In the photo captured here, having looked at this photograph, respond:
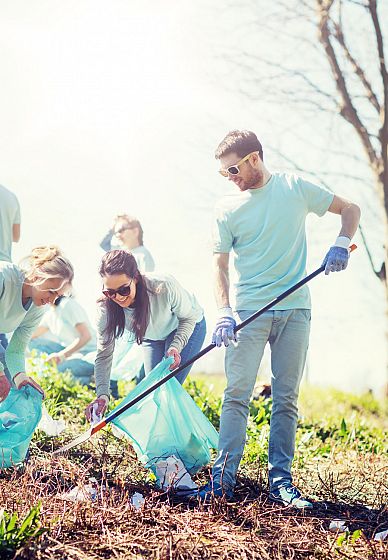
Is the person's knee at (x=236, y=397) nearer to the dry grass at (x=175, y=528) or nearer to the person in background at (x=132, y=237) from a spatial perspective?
the dry grass at (x=175, y=528)

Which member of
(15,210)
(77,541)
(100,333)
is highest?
(15,210)

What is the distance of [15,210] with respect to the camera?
186 inches

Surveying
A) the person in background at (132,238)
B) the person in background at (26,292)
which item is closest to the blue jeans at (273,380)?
the person in background at (26,292)

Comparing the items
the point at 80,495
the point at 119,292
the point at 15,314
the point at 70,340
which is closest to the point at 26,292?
the point at 15,314

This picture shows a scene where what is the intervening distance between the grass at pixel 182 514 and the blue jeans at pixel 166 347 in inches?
20.0

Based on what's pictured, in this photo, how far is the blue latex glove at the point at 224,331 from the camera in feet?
11.3

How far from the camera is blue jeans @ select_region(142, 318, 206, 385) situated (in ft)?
13.3

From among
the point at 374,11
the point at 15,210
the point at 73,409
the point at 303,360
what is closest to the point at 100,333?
the point at 303,360

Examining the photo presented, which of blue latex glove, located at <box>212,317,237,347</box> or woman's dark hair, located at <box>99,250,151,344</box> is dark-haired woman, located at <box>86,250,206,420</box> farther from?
blue latex glove, located at <box>212,317,237,347</box>

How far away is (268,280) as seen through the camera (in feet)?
11.6

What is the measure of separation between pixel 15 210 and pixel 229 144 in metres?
1.80

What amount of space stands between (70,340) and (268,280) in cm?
333

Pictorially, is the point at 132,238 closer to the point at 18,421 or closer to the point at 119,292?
Answer: the point at 119,292

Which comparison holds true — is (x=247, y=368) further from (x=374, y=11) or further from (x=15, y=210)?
(x=374, y=11)
